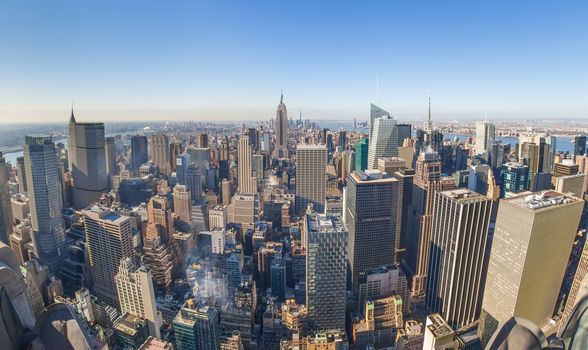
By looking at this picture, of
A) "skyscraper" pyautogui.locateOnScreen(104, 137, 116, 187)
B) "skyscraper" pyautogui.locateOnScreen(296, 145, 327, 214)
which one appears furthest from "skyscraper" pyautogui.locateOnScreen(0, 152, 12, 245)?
"skyscraper" pyautogui.locateOnScreen(296, 145, 327, 214)

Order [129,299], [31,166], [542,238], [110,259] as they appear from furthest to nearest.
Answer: [31,166], [110,259], [129,299], [542,238]

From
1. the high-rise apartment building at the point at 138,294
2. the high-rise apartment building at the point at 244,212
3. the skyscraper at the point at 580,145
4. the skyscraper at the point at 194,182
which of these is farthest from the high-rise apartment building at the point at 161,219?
the skyscraper at the point at 580,145

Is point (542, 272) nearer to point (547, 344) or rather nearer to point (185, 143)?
point (547, 344)

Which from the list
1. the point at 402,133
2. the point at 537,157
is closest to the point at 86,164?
the point at 402,133

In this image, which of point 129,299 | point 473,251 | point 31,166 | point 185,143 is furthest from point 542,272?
point 185,143

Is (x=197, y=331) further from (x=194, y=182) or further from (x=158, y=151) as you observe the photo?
(x=158, y=151)

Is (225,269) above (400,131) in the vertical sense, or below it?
below
